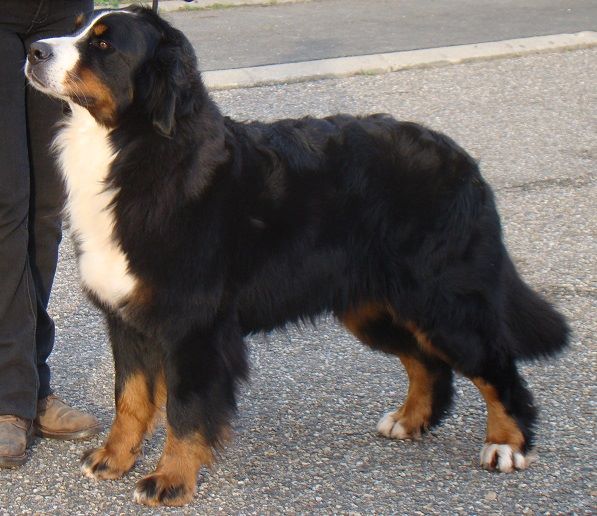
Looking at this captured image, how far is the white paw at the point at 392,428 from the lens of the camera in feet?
12.1

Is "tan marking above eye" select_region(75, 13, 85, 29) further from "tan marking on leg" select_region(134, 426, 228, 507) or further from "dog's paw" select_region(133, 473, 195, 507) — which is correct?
"dog's paw" select_region(133, 473, 195, 507)

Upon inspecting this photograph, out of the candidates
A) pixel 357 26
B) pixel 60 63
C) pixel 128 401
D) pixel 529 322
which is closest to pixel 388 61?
pixel 357 26

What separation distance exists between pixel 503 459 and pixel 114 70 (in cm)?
183

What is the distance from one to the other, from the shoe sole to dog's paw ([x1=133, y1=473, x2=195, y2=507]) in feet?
1.64

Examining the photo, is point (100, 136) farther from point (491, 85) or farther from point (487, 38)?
point (487, 38)

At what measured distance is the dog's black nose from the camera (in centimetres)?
300

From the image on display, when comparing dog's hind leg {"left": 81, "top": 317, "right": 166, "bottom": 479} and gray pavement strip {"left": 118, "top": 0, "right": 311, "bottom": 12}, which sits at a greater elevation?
dog's hind leg {"left": 81, "top": 317, "right": 166, "bottom": 479}

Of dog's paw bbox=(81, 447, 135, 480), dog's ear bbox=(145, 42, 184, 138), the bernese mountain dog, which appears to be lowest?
dog's paw bbox=(81, 447, 135, 480)

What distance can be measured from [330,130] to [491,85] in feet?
17.5

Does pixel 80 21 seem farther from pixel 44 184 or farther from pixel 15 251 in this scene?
pixel 15 251

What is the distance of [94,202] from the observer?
10.3 feet

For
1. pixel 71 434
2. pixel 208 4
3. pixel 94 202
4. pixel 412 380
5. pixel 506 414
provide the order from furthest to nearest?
pixel 208 4 → pixel 412 380 → pixel 71 434 → pixel 506 414 → pixel 94 202

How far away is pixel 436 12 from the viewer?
36.5 feet

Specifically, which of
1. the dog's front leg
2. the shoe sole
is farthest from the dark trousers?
the dog's front leg
